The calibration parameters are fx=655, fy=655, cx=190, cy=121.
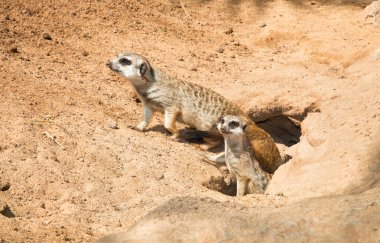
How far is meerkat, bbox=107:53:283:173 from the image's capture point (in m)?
5.22

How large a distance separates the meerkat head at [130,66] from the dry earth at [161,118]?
0.27 metres

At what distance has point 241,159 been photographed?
4781 millimetres

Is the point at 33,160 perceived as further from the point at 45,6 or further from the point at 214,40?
the point at 214,40

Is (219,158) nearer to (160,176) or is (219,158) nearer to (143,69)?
(143,69)

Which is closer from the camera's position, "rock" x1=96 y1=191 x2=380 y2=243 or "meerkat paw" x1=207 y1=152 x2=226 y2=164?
"rock" x1=96 y1=191 x2=380 y2=243

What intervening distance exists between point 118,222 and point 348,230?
50.8 inches

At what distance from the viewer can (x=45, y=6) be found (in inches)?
236

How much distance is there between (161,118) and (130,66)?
29.5 inches

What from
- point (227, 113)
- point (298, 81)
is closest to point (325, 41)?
point (298, 81)

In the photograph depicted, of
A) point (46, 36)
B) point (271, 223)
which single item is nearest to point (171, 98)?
point (46, 36)

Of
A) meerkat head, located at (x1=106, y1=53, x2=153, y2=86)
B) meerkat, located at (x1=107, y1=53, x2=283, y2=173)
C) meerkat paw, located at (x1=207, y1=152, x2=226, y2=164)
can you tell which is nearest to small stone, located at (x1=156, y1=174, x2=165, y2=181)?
meerkat paw, located at (x1=207, y1=152, x2=226, y2=164)

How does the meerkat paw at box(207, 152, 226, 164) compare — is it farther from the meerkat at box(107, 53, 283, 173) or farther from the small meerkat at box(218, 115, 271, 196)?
the meerkat at box(107, 53, 283, 173)

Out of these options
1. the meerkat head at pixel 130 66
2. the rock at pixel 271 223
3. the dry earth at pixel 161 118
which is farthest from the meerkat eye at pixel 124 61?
the rock at pixel 271 223

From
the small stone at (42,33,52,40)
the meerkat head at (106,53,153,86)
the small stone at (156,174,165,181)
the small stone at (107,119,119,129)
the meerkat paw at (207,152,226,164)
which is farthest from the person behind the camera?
the small stone at (42,33,52,40)
